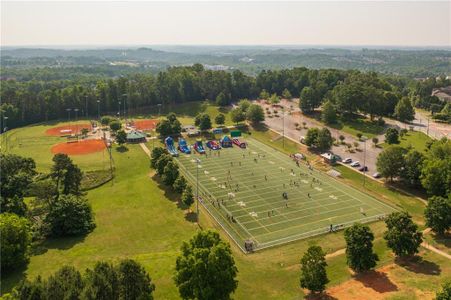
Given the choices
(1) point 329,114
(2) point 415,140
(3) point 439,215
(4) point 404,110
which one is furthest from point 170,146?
(4) point 404,110

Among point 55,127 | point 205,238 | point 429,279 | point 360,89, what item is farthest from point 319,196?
point 55,127

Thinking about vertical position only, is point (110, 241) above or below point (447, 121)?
below

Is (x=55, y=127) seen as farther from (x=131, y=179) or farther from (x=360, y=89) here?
(x=360, y=89)

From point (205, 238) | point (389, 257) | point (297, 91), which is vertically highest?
point (297, 91)

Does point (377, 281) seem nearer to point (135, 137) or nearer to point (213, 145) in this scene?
point (213, 145)

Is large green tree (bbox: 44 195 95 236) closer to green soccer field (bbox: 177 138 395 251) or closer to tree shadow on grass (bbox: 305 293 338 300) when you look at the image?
green soccer field (bbox: 177 138 395 251)

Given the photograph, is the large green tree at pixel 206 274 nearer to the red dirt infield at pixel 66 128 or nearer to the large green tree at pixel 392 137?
the large green tree at pixel 392 137
